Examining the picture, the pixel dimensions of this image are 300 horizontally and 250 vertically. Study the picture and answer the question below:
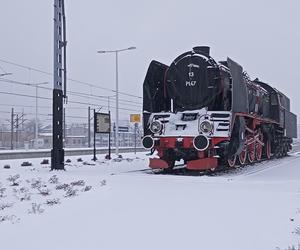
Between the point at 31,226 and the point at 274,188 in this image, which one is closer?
the point at 31,226

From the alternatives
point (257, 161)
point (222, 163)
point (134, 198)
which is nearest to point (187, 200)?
point (134, 198)

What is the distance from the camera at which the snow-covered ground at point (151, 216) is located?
5.84 meters

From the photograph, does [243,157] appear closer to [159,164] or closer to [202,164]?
[202,164]

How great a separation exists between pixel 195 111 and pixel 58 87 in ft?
17.4

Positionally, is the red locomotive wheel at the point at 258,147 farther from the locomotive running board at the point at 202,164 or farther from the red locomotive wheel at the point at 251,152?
the locomotive running board at the point at 202,164

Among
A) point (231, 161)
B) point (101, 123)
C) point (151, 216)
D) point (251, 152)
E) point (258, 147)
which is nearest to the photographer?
point (151, 216)

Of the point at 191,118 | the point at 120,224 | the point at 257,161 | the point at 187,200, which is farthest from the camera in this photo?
the point at 257,161

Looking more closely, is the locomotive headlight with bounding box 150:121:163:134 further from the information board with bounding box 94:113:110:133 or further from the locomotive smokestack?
the information board with bounding box 94:113:110:133

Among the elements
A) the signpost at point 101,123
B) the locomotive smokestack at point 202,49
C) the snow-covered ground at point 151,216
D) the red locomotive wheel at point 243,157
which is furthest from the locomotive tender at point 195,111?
the signpost at point 101,123

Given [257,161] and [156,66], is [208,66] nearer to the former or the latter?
[156,66]

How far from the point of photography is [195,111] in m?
15.1

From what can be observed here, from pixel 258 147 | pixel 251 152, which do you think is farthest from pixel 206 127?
pixel 258 147

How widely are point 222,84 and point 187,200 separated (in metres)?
7.61

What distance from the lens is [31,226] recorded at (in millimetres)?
6770
